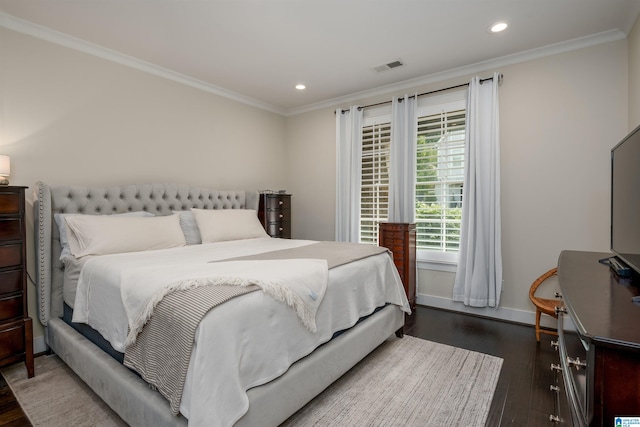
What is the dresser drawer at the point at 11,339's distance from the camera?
2.07m

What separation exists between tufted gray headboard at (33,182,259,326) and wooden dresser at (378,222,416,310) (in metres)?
2.16

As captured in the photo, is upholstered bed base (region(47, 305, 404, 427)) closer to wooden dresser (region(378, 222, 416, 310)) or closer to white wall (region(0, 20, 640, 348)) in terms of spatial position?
white wall (region(0, 20, 640, 348))

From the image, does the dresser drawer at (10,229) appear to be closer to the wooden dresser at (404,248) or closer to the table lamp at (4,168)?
the table lamp at (4,168)

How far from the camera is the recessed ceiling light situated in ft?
8.52

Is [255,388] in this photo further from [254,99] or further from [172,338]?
[254,99]

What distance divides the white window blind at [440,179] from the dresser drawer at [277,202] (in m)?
1.76

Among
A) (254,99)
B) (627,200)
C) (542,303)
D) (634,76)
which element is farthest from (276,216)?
(634,76)

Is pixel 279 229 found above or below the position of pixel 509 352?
above

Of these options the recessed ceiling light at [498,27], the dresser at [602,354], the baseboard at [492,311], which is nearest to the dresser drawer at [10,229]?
the dresser at [602,354]

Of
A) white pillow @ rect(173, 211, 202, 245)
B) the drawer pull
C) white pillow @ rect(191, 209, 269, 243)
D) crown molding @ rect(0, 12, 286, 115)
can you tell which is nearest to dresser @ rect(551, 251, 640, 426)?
the drawer pull

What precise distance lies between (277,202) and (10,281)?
8.92 feet

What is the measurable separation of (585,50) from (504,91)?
0.68 metres

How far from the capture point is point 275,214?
4.29 metres

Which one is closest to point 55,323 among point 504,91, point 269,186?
point 269,186
